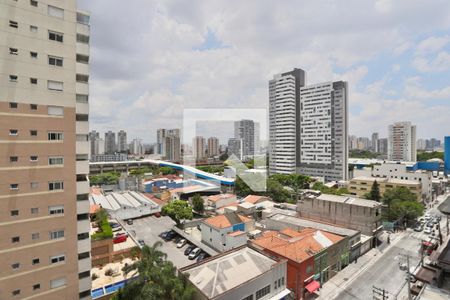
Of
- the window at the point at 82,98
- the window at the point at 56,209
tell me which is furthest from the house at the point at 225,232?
the window at the point at 82,98

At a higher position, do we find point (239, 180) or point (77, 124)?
point (77, 124)

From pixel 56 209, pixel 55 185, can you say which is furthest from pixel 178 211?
pixel 55 185

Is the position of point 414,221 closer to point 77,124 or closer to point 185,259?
point 185,259

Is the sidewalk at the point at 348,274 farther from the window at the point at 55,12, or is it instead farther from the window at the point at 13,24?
the window at the point at 13,24

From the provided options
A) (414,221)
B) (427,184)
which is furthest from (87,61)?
(427,184)

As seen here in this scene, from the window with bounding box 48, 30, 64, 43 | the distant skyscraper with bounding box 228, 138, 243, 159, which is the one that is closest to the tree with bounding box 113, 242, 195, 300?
the window with bounding box 48, 30, 64, 43

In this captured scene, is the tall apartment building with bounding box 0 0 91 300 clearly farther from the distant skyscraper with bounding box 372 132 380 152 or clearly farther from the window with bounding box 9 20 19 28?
the distant skyscraper with bounding box 372 132 380 152

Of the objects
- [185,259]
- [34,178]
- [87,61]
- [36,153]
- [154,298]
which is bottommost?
[185,259]
